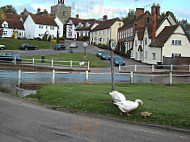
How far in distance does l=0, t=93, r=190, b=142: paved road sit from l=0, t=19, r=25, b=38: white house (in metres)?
72.6

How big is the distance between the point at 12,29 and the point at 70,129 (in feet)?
255

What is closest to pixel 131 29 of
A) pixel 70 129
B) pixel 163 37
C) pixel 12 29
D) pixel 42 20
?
pixel 163 37

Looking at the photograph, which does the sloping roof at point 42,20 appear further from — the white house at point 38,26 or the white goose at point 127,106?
the white goose at point 127,106

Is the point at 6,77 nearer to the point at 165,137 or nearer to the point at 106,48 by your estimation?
the point at 165,137

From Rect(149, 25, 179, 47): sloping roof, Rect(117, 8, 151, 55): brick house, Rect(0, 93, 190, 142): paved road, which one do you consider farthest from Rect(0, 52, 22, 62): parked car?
Rect(117, 8, 151, 55): brick house

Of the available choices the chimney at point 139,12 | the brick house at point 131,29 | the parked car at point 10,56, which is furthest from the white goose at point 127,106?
the chimney at point 139,12

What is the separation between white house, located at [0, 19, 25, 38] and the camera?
257 feet

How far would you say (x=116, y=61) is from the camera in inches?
1834

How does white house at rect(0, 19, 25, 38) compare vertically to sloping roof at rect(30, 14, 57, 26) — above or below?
below

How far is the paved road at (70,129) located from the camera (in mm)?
7258

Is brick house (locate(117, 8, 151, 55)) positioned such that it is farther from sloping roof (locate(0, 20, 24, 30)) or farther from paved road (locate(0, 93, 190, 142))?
paved road (locate(0, 93, 190, 142))

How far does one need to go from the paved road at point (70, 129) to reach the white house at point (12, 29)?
72.6m

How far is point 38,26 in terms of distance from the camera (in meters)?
82.4

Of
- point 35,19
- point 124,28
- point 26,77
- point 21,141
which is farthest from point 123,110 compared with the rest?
point 35,19
